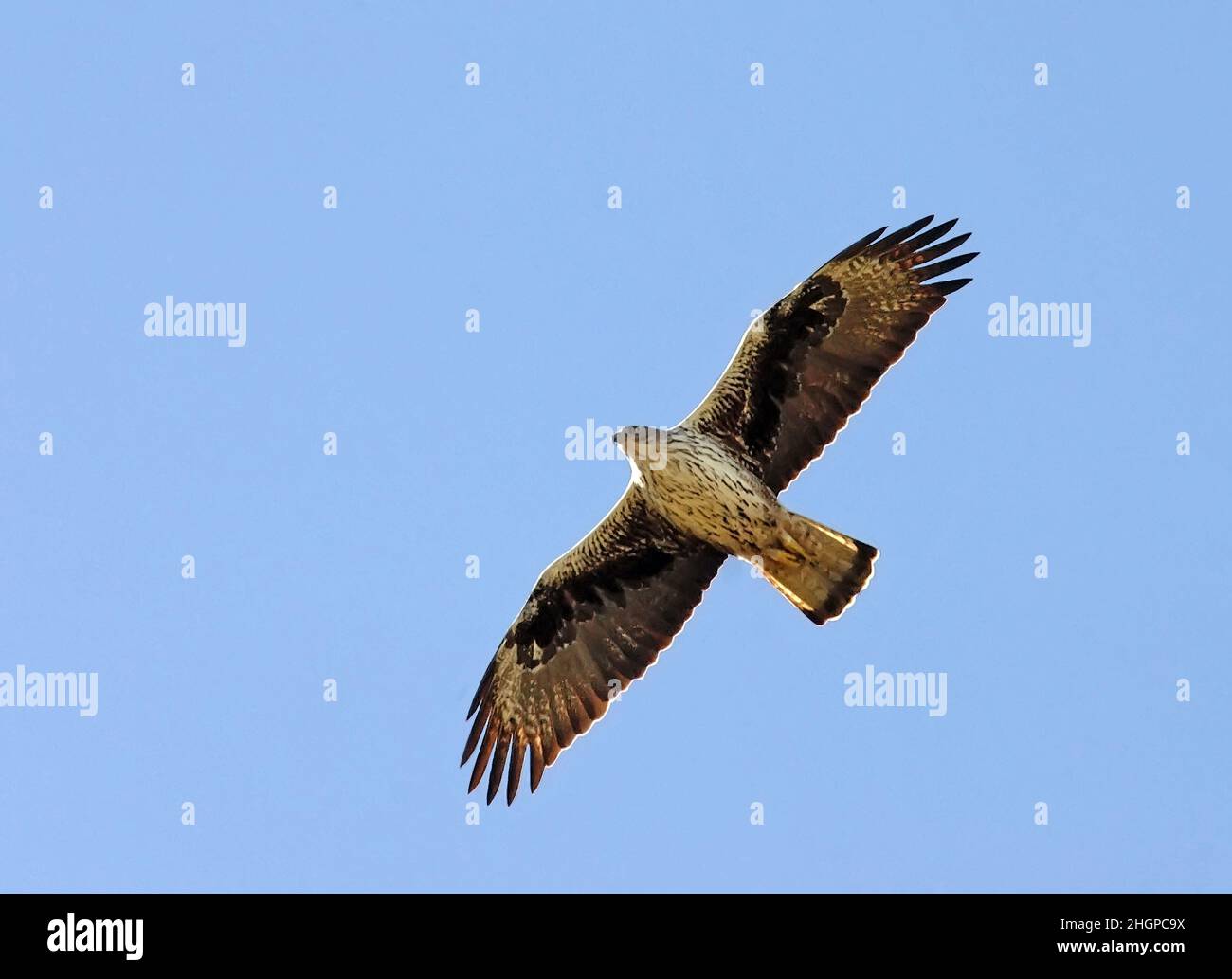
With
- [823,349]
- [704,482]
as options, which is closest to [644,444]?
[704,482]

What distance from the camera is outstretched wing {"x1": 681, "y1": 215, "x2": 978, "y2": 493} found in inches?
585

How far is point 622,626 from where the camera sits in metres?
15.7

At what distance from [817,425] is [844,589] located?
51.3 inches

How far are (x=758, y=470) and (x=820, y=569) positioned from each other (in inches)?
35.7

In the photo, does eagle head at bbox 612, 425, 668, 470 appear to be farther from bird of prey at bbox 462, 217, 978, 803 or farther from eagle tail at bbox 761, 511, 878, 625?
eagle tail at bbox 761, 511, 878, 625

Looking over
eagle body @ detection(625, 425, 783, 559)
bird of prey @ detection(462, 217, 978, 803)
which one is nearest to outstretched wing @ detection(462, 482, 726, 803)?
bird of prey @ detection(462, 217, 978, 803)

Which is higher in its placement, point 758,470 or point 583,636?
point 758,470

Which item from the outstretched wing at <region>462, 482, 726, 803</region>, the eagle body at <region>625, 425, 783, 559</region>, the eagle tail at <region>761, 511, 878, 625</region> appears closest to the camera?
the eagle body at <region>625, 425, 783, 559</region>

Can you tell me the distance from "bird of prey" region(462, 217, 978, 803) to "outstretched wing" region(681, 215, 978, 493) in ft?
0.03

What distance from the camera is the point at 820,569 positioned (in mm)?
14789

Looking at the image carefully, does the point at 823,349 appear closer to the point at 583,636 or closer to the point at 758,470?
the point at 758,470

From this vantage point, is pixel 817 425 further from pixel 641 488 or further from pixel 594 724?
pixel 594 724
